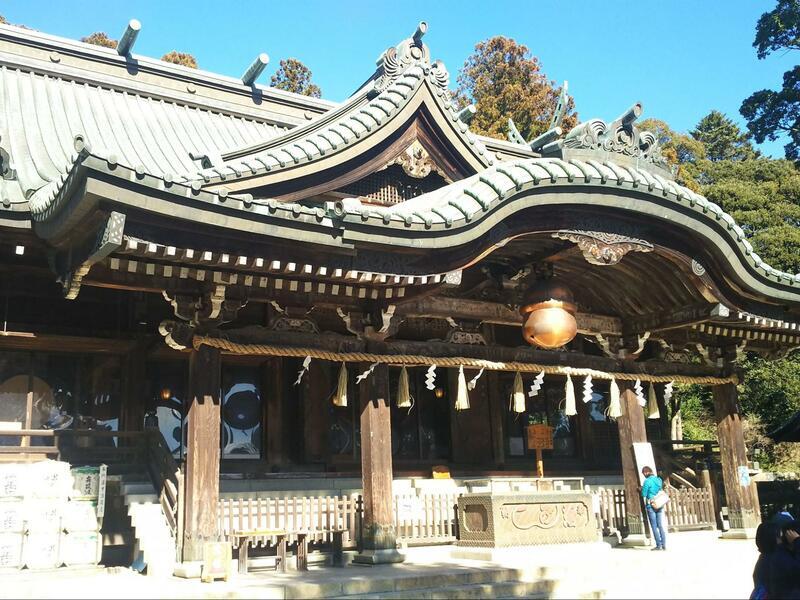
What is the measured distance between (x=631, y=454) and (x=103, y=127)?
11.6 m

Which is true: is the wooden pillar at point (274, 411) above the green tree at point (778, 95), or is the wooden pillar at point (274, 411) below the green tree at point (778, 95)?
below

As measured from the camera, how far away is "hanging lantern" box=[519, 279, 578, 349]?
38.2 ft

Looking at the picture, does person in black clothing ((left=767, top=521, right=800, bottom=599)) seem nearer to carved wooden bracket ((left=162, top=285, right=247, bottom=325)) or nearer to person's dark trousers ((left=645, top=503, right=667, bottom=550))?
person's dark trousers ((left=645, top=503, right=667, bottom=550))

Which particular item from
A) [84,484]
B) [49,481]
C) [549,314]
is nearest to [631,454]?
[549,314]

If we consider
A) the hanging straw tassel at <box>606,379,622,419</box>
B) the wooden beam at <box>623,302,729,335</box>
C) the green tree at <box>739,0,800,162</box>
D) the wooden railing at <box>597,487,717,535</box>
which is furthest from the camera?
the green tree at <box>739,0,800,162</box>

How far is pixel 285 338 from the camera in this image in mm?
10930

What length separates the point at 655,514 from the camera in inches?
473

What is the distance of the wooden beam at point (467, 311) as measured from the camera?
11883 millimetres

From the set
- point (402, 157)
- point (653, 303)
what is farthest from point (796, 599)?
point (402, 157)

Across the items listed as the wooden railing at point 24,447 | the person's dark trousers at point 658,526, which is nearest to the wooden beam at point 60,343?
the wooden railing at point 24,447

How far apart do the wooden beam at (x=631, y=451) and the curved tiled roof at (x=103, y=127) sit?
847 cm

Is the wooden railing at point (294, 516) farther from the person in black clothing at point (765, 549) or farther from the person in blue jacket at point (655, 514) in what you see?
the person in black clothing at point (765, 549)

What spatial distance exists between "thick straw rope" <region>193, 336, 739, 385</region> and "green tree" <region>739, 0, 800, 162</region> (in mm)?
19388

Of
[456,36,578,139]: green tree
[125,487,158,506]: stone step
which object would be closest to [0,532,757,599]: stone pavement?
[125,487,158,506]: stone step
